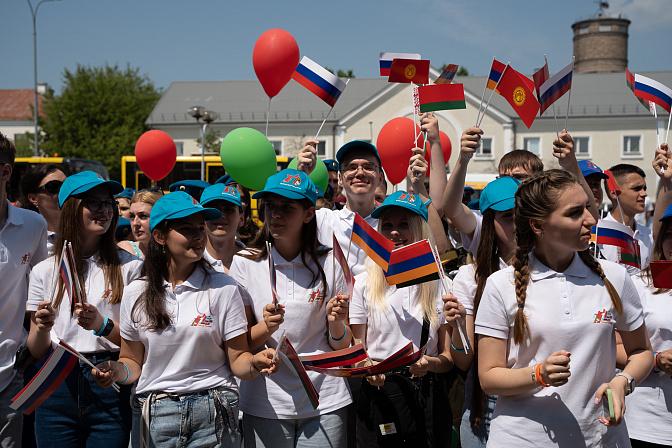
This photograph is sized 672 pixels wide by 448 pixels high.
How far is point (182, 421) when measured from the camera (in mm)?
3014

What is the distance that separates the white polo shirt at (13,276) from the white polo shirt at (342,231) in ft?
5.76

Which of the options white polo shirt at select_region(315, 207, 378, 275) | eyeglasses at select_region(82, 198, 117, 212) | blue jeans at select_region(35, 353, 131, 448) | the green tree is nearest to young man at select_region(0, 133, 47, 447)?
blue jeans at select_region(35, 353, 131, 448)

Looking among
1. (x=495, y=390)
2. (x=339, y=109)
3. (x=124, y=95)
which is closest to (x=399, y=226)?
(x=495, y=390)

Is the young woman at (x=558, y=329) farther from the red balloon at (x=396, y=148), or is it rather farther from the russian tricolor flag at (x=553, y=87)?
the red balloon at (x=396, y=148)

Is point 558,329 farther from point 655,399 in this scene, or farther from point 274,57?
point 274,57

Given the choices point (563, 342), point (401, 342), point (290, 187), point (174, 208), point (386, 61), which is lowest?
point (401, 342)

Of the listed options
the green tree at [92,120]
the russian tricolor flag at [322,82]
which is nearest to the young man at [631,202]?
the russian tricolor flag at [322,82]

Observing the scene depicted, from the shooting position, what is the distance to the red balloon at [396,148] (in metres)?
5.48

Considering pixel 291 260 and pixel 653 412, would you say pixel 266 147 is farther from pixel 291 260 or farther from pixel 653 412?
pixel 653 412

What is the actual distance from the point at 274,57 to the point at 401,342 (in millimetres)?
3014

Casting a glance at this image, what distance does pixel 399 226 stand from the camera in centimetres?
365

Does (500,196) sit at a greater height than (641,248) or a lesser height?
greater

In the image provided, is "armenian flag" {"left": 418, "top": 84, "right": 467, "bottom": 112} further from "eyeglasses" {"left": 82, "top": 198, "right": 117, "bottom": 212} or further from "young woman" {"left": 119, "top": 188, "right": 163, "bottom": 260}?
"young woman" {"left": 119, "top": 188, "right": 163, "bottom": 260}

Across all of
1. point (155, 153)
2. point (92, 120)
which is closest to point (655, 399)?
point (155, 153)
